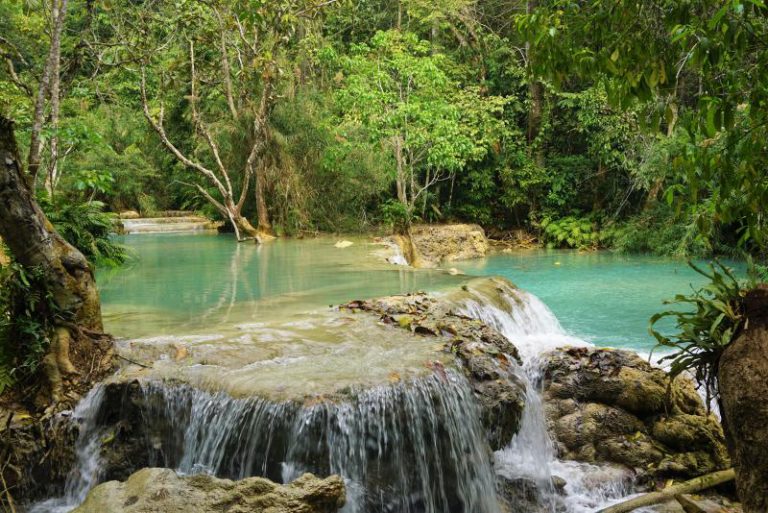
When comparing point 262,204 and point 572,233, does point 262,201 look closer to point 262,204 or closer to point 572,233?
point 262,204

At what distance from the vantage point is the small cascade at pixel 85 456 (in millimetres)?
5230

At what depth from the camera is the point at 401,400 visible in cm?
519

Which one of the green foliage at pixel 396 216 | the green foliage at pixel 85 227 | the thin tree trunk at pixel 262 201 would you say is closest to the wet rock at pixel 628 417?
the green foliage at pixel 85 227

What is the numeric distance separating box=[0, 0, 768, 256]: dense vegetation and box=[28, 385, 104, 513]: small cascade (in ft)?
16.1

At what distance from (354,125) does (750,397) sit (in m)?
15.3

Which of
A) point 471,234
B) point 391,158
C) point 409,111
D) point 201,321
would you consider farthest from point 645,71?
point 471,234

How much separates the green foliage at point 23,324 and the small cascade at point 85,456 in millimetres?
521

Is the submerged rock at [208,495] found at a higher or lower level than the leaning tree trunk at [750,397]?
lower

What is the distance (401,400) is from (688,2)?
3.35 metres

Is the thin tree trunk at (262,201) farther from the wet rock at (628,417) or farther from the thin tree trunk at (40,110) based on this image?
the wet rock at (628,417)

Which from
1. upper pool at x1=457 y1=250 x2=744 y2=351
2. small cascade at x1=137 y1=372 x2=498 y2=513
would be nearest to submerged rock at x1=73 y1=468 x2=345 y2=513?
small cascade at x1=137 y1=372 x2=498 y2=513

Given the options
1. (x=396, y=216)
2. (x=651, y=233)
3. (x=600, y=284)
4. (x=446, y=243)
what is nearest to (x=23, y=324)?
(x=600, y=284)

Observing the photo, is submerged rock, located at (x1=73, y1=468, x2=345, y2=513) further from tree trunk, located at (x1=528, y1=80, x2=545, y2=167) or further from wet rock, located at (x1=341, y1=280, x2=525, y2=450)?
tree trunk, located at (x1=528, y1=80, x2=545, y2=167)

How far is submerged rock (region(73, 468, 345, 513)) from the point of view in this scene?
12.4ft
